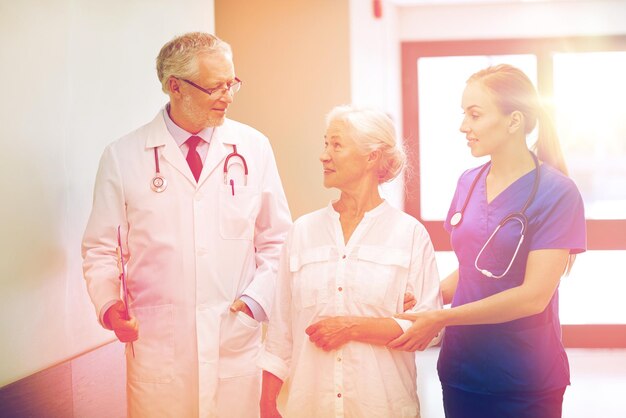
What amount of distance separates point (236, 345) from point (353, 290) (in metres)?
0.48

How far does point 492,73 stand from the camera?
1565 millimetres

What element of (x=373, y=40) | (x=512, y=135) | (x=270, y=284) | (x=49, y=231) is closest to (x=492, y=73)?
(x=512, y=135)

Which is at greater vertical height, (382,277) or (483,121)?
(483,121)

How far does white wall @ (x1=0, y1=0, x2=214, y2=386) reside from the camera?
1729 millimetres

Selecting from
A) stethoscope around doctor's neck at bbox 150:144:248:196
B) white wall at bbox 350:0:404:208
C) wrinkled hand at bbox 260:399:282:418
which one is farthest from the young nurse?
white wall at bbox 350:0:404:208

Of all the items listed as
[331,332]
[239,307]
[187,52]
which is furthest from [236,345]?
[187,52]

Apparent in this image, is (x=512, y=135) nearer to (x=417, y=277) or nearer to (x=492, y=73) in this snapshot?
(x=492, y=73)

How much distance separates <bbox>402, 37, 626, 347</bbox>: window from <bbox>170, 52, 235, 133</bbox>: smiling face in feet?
8.25

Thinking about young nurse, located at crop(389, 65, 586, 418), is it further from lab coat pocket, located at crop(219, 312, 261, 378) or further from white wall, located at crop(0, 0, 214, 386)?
white wall, located at crop(0, 0, 214, 386)

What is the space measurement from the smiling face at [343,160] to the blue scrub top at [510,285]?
30 cm

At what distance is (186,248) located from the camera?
1.89 m

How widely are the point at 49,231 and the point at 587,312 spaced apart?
3538 millimetres

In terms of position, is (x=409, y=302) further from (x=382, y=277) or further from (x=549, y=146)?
(x=549, y=146)

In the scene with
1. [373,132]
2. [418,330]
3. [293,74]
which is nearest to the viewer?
[418,330]
